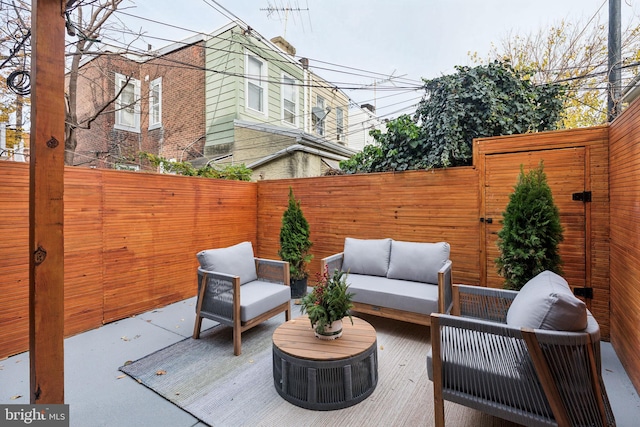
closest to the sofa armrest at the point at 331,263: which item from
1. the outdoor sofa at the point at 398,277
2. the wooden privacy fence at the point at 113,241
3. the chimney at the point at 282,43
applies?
the outdoor sofa at the point at 398,277

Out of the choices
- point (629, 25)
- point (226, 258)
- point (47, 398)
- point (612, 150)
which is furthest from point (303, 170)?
point (629, 25)

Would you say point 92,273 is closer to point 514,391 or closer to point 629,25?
point 514,391

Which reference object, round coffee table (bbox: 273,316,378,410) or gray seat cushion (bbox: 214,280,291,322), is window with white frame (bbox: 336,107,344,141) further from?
round coffee table (bbox: 273,316,378,410)

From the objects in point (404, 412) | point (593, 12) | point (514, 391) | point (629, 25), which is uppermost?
point (593, 12)

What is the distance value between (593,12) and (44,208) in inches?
342

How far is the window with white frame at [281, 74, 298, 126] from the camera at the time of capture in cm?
865

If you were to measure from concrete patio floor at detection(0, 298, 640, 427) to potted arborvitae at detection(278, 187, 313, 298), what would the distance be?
1.62m

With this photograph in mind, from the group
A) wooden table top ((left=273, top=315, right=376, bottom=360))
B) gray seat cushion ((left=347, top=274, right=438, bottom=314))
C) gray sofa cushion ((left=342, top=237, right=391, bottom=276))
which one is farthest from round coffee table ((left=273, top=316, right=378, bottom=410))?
gray sofa cushion ((left=342, top=237, right=391, bottom=276))

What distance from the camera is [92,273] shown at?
3707 millimetres

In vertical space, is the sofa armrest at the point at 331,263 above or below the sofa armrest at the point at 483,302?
above

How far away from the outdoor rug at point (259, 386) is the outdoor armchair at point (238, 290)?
270 millimetres

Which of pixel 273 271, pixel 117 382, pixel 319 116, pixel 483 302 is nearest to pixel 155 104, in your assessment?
pixel 319 116

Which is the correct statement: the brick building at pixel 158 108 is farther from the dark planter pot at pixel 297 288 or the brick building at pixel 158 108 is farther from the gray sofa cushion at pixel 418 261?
the gray sofa cushion at pixel 418 261

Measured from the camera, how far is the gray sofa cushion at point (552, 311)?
1.65m
